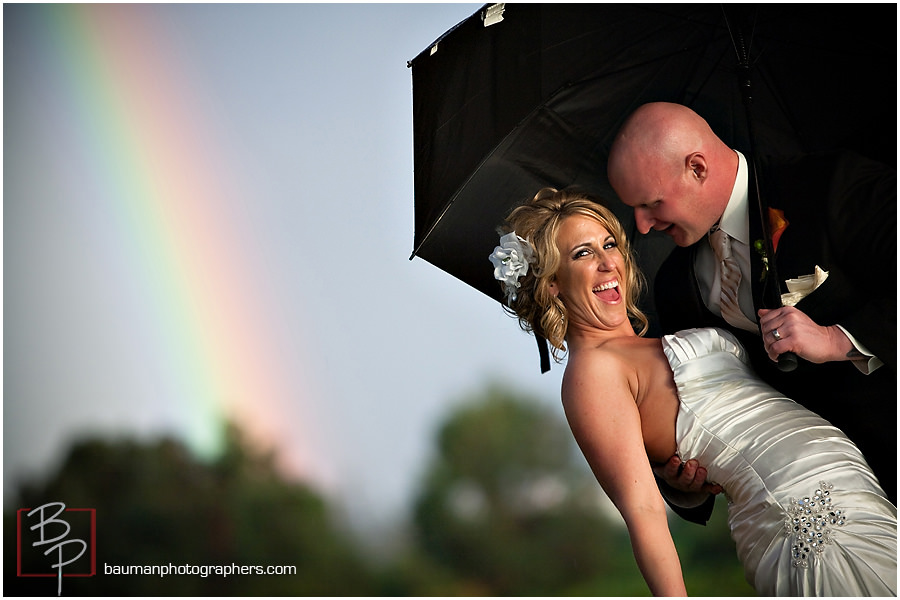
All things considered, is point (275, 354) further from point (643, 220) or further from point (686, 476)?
point (686, 476)

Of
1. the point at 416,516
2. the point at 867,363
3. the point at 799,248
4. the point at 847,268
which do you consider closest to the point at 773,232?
the point at 799,248

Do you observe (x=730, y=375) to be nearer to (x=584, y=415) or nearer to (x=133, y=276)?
(x=584, y=415)

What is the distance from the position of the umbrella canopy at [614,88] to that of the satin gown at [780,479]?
1.23ft

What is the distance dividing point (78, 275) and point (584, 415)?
2.23 metres

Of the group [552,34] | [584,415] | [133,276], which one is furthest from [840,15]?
[133,276]

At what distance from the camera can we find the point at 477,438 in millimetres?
3652

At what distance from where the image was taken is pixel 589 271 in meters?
3.06

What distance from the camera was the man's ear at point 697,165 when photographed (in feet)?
9.75

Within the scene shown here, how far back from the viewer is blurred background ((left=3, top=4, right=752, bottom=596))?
362 cm

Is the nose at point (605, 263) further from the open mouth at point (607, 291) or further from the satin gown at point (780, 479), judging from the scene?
the satin gown at point (780, 479)

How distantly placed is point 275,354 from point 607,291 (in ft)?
4.71

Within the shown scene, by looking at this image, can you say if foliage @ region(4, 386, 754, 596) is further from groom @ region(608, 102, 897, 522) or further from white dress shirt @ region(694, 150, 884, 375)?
white dress shirt @ region(694, 150, 884, 375)

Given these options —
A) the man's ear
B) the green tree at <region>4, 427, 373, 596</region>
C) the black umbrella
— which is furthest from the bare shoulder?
the green tree at <region>4, 427, 373, 596</region>

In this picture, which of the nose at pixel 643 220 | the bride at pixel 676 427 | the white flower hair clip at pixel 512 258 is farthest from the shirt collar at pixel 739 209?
the white flower hair clip at pixel 512 258
